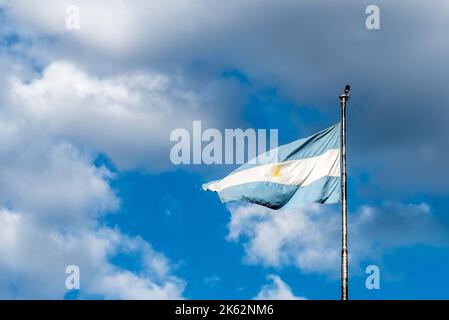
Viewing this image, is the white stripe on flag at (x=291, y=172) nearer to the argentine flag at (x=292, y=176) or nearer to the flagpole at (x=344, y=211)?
the argentine flag at (x=292, y=176)

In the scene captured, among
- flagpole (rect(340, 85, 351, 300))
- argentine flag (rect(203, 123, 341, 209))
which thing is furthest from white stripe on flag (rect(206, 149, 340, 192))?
flagpole (rect(340, 85, 351, 300))

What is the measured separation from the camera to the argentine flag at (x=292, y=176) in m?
37.8

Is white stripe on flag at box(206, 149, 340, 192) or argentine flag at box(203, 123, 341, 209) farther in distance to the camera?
white stripe on flag at box(206, 149, 340, 192)

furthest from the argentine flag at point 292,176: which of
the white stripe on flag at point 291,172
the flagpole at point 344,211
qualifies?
the flagpole at point 344,211

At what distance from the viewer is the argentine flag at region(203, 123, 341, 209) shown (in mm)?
37781

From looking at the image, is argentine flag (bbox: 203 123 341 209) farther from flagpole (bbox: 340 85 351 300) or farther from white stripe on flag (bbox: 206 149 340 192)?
flagpole (bbox: 340 85 351 300)

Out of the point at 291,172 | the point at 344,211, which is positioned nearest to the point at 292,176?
the point at 291,172

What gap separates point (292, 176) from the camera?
3825 centimetres

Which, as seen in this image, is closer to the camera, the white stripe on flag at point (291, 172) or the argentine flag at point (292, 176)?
the argentine flag at point (292, 176)

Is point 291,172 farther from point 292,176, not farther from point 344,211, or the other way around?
point 344,211

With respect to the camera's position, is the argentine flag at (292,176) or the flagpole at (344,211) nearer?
the flagpole at (344,211)

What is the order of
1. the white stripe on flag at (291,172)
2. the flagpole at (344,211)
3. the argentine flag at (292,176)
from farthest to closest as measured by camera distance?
the white stripe on flag at (291,172), the argentine flag at (292,176), the flagpole at (344,211)

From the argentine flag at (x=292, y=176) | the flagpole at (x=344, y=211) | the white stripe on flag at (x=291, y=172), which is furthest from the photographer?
the white stripe on flag at (x=291, y=172)
